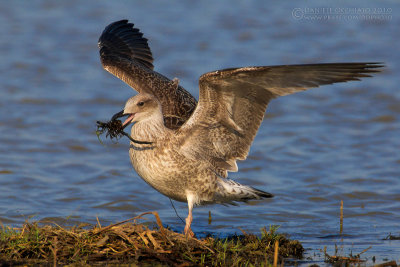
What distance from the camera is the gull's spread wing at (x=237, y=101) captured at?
17.9 feet

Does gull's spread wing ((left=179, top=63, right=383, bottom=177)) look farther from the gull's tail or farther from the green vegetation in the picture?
the green vegetation

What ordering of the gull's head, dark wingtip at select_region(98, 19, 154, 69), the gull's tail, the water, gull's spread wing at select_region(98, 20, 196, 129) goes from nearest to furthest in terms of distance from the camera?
the gull's head
the gull's tail
gull's spread wing at select_region(98, 20, 196, 129)
the water
dark wingtip at select_region(98, 19, 154, 69)

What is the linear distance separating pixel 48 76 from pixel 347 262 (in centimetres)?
884

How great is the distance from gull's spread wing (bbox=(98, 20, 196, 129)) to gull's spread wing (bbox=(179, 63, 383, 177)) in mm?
648

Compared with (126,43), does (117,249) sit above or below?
below

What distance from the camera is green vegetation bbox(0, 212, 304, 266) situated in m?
5.28

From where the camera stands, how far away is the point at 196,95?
38.4 ft

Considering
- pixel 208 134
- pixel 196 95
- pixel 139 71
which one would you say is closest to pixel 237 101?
pixel 208 134

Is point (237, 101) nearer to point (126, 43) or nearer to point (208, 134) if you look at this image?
point (208, 134)

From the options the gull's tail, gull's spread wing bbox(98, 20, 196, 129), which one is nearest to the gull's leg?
the gull's tail

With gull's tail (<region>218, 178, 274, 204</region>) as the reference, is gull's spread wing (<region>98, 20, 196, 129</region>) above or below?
above

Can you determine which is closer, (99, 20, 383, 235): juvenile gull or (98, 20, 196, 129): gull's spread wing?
(99, 20, 383, 235): juvenile gull

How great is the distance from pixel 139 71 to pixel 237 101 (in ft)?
7.15

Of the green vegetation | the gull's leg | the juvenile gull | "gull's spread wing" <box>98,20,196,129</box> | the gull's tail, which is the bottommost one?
the green vegetation
